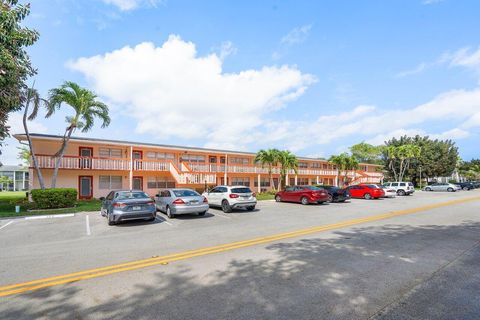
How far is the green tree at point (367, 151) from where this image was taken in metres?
62.8

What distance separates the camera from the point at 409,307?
374cm

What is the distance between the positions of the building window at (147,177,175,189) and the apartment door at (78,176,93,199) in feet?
16.0

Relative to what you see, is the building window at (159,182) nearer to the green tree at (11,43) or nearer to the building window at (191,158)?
the building window at (191,158)

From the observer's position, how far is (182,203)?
40.4 feet

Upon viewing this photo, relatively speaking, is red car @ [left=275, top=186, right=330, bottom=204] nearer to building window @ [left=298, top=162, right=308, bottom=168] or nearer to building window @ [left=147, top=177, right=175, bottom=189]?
building window @ [left=147, top=177, right=175, bottom=189]

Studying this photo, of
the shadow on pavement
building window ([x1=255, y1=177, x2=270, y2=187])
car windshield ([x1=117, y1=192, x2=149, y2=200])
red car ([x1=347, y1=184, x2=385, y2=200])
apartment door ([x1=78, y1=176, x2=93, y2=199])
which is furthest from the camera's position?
building window ([x1=255, y1=177, x2=270, y2=187])

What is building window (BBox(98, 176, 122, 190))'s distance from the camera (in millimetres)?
23116

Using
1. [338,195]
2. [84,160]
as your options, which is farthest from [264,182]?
[84,160]

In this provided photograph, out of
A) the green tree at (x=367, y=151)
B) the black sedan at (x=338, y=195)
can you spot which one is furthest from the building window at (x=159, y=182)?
the green tree at (x=367, y=151)

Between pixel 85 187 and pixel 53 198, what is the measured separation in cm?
728

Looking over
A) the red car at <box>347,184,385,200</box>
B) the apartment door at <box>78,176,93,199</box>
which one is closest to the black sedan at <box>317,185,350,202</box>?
the red car at <box>347,184,385,200</box>

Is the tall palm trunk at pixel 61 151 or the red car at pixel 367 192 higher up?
the tall palm trunk at pixel 61 151

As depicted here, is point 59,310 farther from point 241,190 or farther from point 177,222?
point 241,190

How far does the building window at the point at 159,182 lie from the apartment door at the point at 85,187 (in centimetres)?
488
